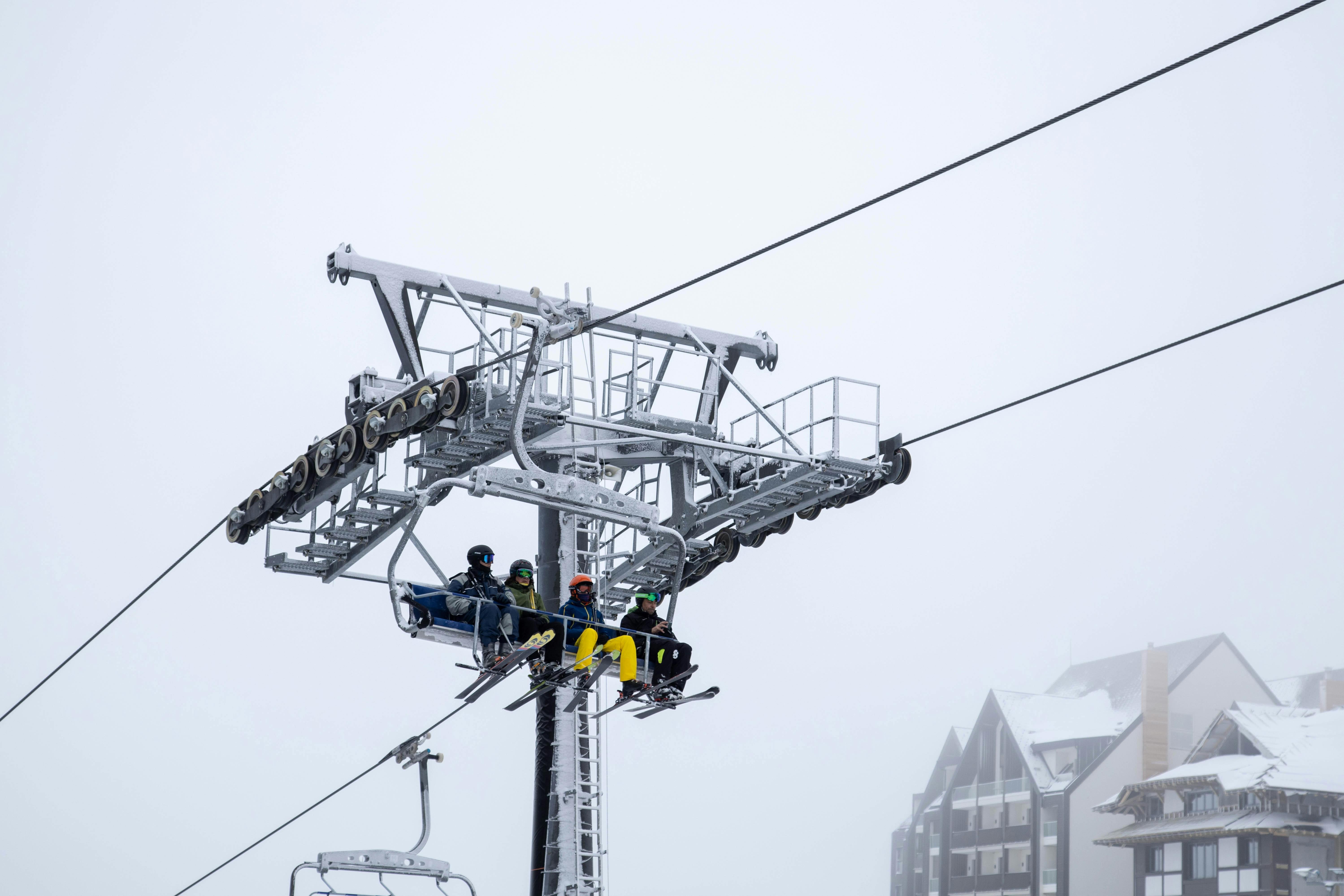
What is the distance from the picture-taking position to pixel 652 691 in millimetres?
16078

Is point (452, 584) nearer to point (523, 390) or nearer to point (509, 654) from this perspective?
point (509, 654)

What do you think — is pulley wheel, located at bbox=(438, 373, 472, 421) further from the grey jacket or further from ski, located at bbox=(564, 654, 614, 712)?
ski, located at bbox=(564, 654, 614, 712)

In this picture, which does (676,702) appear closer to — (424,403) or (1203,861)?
(424,403)

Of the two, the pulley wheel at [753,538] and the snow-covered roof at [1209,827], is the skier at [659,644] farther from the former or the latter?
the snow-covered roof at [1209,827]

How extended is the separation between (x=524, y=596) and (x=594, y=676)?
1.02 metres

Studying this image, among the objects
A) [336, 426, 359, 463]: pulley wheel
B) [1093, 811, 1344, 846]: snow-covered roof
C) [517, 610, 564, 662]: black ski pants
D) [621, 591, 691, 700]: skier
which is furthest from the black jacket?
[1093, 811, 1344, 846]: snow-covered roof

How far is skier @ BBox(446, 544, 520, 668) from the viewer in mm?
15352

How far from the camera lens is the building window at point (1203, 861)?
52875mm

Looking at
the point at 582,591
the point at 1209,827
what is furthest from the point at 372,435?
the point at 1209,827

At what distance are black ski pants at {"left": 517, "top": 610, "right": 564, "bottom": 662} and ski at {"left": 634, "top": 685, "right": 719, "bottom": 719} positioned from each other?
1106 mm

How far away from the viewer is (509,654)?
15.1 metres

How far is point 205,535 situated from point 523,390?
7.81 m

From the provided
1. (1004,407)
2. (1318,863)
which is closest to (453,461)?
(1004,407)

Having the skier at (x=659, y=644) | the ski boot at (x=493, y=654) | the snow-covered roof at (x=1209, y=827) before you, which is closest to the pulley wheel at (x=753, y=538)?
the skier at (x=659, y=644)
